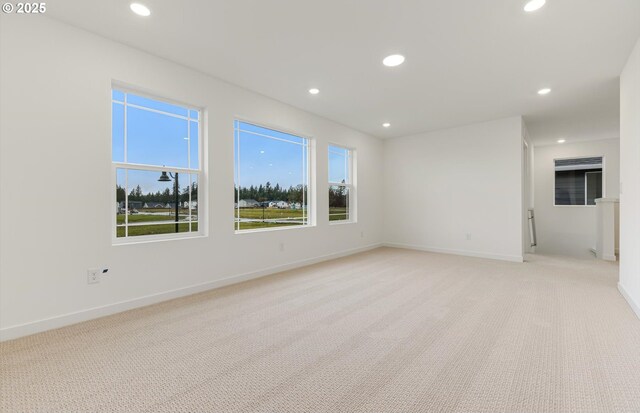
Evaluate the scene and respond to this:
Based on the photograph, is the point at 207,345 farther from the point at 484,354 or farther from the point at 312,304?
the point at 484,354

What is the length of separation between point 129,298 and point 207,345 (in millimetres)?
1261

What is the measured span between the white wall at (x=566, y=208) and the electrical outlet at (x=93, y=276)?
9376 millimetres

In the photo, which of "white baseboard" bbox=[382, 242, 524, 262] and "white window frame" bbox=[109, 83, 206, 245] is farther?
Result: "white baseboard" bbox=[382, 242, 524, 262]

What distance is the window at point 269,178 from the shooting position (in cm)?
411

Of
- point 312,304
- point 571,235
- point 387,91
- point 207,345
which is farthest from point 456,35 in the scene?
point 571,235

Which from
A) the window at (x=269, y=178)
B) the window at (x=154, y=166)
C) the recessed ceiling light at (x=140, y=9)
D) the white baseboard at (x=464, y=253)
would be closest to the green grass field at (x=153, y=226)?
the window at (x=154, y=166)

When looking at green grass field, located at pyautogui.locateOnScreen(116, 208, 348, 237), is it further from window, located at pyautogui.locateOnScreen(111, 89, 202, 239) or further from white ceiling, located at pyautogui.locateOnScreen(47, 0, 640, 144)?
white ceiling, located at pyautogui.locateOnScreen(47, 0, 640, 144)

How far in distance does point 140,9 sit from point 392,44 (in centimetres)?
221

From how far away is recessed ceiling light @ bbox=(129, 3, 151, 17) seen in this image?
2.31 metres

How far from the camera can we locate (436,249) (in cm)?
Answer: 624

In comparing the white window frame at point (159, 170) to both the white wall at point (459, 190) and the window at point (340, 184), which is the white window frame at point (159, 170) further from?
the white wall at point (459, 190)

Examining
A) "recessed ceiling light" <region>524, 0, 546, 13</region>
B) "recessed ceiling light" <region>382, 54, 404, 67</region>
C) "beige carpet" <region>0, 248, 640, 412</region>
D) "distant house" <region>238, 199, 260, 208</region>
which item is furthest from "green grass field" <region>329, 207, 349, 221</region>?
"recessed ceiling light" <region>524, 0, 546, 13</region>

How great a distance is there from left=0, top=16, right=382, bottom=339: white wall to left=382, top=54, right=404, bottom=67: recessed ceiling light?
205 cm

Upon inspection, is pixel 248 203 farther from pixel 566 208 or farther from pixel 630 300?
pixel 566 208
